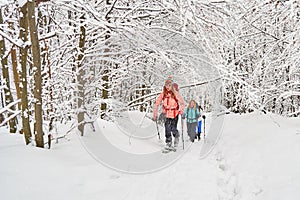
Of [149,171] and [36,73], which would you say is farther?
[149,171]

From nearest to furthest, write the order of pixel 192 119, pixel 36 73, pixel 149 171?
pixel 36 73
pixel 149 171
pixel 192 119

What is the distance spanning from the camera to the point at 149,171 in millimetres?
5359

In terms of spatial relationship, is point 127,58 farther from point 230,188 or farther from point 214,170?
point 230,188

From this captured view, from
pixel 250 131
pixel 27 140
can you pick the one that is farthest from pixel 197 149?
pixel 27 140

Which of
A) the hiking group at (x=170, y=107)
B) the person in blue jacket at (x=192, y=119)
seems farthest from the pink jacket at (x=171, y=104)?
the person in blue jacket at (x=192, y=119)

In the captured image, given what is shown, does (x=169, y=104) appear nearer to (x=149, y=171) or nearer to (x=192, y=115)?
(x=192, y=115)

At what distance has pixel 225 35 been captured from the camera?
512 cm

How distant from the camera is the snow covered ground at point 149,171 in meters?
3.90

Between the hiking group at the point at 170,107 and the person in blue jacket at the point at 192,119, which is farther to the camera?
the person in blue jacket at the point at 192,119

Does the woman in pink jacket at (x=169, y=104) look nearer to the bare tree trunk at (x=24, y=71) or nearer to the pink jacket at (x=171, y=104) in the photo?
the pink jacket at (x=171, y=104)

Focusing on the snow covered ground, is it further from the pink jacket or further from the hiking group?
the pink jacket

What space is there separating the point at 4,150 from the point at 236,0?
491cm

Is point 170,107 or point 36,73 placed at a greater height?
A: point 36,73

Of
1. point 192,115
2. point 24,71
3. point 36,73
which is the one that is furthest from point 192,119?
point 24,71
